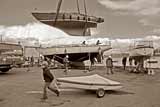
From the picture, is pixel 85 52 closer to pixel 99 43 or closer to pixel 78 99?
pixel 99 43

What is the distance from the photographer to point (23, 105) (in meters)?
10.3

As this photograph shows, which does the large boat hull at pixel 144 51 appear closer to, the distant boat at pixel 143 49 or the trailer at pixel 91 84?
the distant boat at pixel 143 49

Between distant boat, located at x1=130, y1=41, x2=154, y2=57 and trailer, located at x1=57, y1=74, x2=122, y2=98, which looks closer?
trailer, located at x1=57, y1=74, x2=122, y2=98

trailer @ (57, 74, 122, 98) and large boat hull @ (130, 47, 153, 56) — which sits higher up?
large boat hull @ (130, 47, 153, 56)

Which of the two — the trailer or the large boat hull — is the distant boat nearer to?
the large boat hull

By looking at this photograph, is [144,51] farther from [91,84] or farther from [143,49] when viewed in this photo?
[91,84]

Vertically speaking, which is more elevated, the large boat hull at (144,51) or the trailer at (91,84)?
the large boat hull at (144,51)

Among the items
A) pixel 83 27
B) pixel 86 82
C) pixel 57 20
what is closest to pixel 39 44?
pixel 57 20

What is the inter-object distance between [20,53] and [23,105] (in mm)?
16886

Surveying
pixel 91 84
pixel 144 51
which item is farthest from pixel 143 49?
pixel 91 84

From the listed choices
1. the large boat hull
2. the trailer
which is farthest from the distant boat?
the trailer

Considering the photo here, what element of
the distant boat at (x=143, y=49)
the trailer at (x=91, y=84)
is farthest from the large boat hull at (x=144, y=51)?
the trailer at (x=91, y=84)

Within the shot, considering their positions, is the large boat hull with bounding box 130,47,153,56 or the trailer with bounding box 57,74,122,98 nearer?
the trailer with bounding box 57,74,122,98

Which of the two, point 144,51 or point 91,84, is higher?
point 144,51
